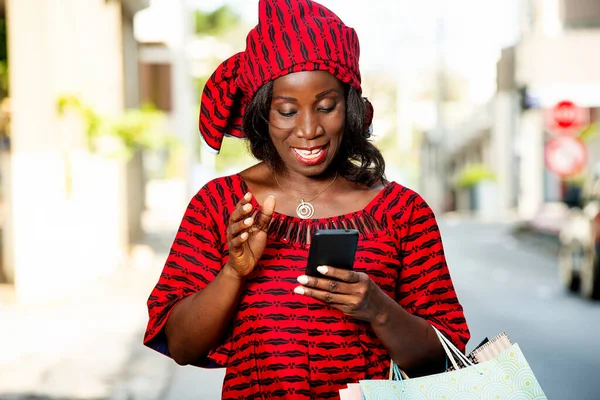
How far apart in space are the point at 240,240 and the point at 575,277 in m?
10.4

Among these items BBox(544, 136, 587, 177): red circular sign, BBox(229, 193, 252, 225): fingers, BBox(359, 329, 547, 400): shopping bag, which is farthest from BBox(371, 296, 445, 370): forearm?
BBox(544, 136, 587, 177): red circular sign

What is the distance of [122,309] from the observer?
32.1 feet

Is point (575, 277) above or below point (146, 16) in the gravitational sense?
below

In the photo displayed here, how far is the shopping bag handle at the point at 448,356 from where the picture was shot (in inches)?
85.7

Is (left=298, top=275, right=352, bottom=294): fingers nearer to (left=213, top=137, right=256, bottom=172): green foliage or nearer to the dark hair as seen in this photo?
the dark hair

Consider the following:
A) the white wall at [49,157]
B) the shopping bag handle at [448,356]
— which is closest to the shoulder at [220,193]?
the shopping bag handle at [448,356]

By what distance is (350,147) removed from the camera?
243 cm

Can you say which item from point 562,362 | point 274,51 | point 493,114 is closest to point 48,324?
point 562,362

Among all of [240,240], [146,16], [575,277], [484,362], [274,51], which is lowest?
[575,277]

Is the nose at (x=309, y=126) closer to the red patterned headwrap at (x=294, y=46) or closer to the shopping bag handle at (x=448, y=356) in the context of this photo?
the red patterned headwrap at (x=294, y=46)

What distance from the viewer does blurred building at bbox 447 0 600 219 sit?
22.3 meters

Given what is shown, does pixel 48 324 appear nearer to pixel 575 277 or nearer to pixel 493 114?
pixel 575 277

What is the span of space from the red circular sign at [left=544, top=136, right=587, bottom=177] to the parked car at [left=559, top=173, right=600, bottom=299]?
6523 mm

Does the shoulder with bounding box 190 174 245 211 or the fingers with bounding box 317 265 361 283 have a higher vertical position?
the shoulder with bounding box 190 174 245 211
